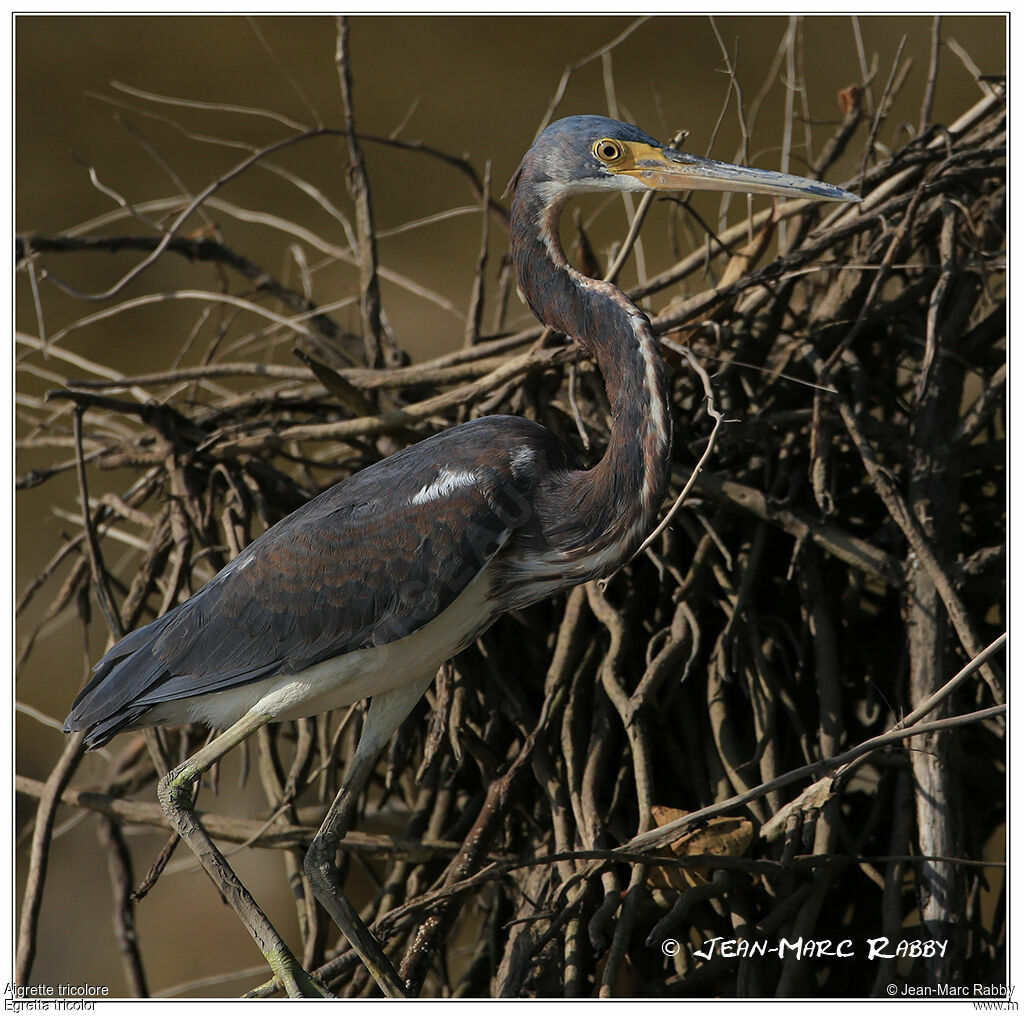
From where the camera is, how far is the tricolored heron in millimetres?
1620

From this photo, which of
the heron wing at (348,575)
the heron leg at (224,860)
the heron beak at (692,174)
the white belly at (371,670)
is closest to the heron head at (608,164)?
the heron beak at (692,174)

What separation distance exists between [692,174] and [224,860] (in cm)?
125

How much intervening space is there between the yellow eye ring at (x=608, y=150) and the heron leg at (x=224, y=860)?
990 mm

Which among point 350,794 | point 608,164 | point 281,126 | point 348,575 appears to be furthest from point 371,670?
point 281,126

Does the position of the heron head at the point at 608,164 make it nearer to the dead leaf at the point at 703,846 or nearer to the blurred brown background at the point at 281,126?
the dead leaf at the point at 703,846

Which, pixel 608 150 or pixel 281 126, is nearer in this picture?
pixel 608 150

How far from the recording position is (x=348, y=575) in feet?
5.49

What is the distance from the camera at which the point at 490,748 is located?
2.02 meters

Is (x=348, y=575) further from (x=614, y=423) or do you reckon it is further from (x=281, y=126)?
(x=281, y=126)

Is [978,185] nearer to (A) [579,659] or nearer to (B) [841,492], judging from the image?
(B) [841,492]

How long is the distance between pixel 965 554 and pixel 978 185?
26.7 inches

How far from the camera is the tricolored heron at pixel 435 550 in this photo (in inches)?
63.8

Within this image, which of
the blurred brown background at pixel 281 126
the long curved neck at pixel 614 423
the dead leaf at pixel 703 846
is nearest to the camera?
the long curved neck at pixel 614 423

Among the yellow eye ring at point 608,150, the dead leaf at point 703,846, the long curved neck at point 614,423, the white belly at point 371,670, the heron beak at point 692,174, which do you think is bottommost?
the dead leaf at point 703,846
